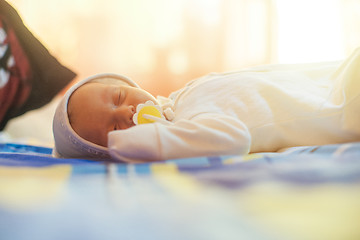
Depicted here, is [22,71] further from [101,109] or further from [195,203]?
[195,203]

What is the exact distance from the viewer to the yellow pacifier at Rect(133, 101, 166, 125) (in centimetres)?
82

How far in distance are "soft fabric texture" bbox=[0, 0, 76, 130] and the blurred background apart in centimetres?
6

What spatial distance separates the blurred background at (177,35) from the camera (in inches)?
61.8

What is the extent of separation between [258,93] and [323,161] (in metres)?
0.46

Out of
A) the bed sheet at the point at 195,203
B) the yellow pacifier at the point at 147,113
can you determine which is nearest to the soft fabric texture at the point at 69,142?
the yellow pacifier at the point at 147,113

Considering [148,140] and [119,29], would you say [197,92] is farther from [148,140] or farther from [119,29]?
[119,29]

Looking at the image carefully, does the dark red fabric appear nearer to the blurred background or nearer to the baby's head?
the blurred background

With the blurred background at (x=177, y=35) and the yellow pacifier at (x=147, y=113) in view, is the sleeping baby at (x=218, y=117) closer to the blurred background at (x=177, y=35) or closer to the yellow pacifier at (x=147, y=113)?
the yellow pacifier at (x=147, y=113)

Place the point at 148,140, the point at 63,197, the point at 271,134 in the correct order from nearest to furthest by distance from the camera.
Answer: the point at 63,197, the point at 148,140, the point at 271,134

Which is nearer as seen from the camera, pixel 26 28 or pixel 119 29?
pixel 26 28

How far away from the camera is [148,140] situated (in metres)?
0.65

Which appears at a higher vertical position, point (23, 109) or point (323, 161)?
point (323, 161)

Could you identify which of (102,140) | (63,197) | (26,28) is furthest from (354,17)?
(63,197)

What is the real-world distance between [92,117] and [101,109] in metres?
0.03
